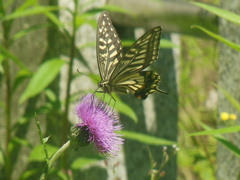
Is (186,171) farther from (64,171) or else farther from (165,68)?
(64,171)

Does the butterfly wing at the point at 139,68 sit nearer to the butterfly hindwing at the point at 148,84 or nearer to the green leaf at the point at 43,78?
the butterfly hindwing at the point at 148,84

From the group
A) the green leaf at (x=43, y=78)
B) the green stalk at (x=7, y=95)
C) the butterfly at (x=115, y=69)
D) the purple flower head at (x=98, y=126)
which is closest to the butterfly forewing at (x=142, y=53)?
the butterfly at (x=115, y=69)

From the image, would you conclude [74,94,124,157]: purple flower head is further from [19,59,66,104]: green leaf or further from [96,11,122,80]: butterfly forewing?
[19,59,66,104]: green leaf

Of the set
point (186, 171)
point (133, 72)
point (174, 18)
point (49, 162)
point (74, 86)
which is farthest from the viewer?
point (186, 171)

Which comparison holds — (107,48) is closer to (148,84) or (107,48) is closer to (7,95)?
(148,84)

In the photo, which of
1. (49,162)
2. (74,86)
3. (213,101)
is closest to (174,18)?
(74,86)

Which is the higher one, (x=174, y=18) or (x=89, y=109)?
(x=174, y=18)
